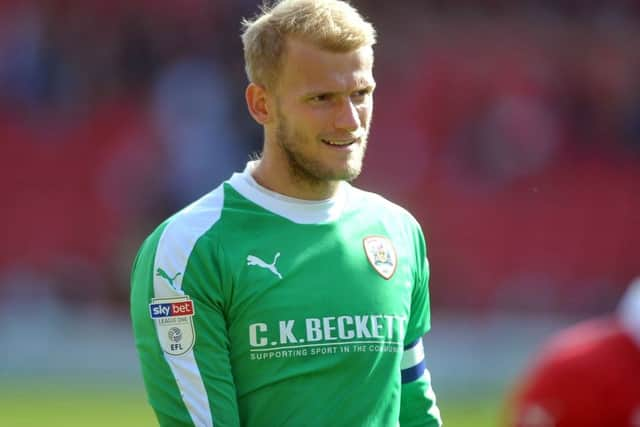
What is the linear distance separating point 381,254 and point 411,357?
0.36m

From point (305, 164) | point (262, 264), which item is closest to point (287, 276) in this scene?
point (262, 264)

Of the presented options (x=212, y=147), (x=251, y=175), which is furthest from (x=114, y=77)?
(x=251, y=175)

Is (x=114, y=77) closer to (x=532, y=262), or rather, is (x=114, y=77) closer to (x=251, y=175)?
(x=532, y=262)

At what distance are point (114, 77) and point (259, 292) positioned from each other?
17.6 meters

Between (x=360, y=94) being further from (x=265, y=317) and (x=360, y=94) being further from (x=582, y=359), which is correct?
(x=582, y=359)

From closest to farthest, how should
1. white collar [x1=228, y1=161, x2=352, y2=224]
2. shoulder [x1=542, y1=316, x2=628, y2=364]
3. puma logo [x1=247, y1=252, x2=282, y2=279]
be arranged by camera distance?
→ shoulder [x1=542, y1=316, x2=628, y2=364], puma logo [x1=247, y1=252, x2=282, y2=279], white collar [x1=228, y1=161, x2=352, y2=224]

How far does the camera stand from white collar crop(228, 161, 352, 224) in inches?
185

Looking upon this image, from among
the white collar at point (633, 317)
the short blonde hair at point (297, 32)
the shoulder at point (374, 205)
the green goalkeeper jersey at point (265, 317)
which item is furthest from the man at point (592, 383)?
the short blonde hair at point (297, 32)

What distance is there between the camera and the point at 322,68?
4.57m

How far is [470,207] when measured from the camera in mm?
21953

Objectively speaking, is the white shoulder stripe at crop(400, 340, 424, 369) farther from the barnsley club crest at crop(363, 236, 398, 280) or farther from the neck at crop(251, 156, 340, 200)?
the neck at crop(251, 156, 340, 200)

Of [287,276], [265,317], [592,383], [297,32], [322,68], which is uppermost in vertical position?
[297,32]

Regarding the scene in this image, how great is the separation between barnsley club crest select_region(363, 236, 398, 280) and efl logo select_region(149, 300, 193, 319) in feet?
2.03

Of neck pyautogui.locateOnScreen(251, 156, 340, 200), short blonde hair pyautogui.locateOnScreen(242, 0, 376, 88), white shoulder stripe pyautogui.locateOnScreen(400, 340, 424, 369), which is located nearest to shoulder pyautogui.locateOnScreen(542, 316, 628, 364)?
white shoulder stripe pyautogui.locateOnScreen(400, 340, 424, 369)
